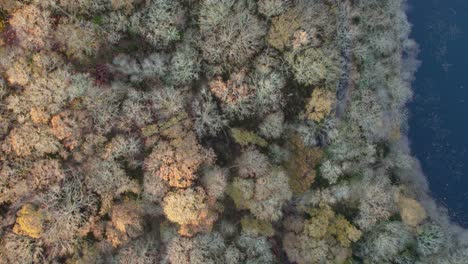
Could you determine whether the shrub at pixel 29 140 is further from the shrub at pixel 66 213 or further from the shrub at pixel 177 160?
the shrub at pixel 177 160

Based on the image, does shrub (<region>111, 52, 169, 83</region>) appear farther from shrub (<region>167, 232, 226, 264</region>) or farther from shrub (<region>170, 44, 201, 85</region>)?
shrub (<region>167, 232, 226, 264</region>)

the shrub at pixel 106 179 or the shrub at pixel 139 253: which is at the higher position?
the shrub at pixel 106 179

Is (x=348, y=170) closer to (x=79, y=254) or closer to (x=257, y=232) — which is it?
(x=257, y=232)

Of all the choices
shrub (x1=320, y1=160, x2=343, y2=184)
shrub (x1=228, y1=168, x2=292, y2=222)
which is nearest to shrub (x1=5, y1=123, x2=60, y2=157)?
shrub (x1=228, y1=168, x2=292, y2=222)

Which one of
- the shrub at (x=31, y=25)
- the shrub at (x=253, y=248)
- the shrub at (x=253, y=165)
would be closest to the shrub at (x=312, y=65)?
the shrub at (x=253, y=165)

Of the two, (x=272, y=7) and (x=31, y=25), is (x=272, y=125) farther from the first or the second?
(x=31, y=25)
